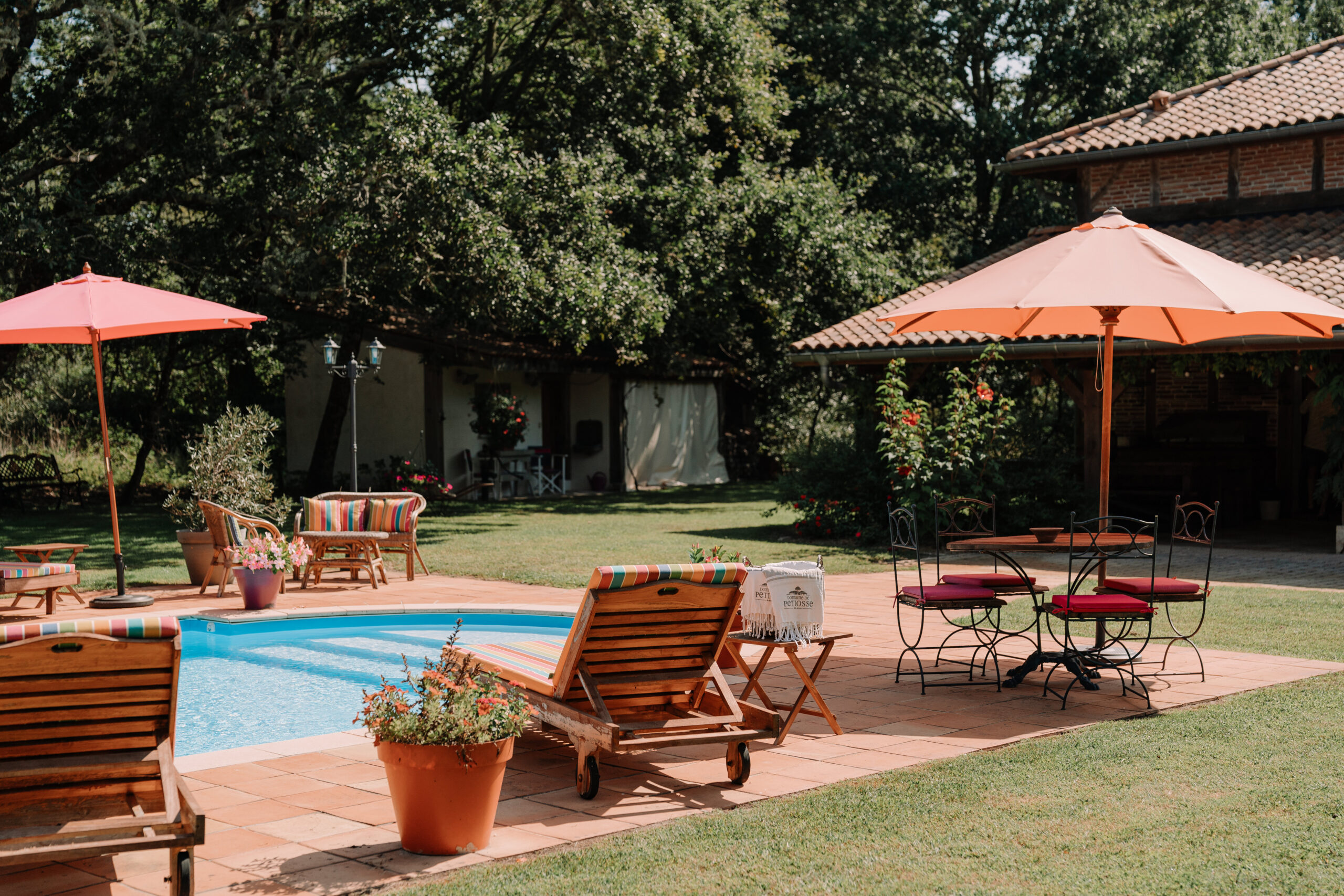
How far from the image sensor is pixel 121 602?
9.78 metres

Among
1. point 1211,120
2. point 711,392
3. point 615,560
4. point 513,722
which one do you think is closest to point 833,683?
point 513,722

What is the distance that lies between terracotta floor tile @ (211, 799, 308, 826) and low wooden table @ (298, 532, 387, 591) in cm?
697

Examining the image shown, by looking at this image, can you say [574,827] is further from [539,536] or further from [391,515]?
[539,536]

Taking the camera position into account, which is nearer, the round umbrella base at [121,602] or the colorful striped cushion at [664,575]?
the colorful striped cushion at [664,575]

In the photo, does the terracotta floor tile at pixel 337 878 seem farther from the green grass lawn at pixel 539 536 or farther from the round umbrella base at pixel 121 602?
the green grass lawn at pixel 539 536

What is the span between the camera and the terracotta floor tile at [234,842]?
3998mm

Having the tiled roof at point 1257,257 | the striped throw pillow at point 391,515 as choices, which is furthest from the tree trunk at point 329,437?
the striped throw pillow at point 391,515

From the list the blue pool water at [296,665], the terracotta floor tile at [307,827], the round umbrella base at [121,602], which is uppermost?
the round umbrella base at [121,602]

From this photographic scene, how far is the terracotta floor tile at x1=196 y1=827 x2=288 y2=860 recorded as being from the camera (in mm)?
3998

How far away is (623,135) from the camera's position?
2125 centimetres

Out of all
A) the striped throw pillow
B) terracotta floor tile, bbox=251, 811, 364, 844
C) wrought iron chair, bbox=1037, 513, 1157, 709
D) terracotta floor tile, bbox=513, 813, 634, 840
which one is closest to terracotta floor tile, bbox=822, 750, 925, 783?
terracotta floor tile, bbox=513, 813, 634, 840

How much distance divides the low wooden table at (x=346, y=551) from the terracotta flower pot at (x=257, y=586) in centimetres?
156

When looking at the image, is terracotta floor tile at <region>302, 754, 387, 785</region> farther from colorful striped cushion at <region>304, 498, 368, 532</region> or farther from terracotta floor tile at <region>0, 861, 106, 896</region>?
colorful striped cushion at <region>304, 498, 368, 532</region>

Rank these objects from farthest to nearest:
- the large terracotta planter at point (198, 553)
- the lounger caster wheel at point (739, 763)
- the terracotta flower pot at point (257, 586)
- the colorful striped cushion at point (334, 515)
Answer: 1. the colorful striped cushion at point (334, 515)
2. the large terracotta planter at point (198, 553)
3. the terracotta flower pot at point (257, 586)
4. the lounger caster wheel at point (739, 763)
